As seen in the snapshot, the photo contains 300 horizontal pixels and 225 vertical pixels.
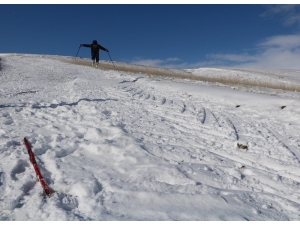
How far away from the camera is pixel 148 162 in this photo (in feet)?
13.4

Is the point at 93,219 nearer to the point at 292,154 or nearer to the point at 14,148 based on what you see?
→ the point at 14,148

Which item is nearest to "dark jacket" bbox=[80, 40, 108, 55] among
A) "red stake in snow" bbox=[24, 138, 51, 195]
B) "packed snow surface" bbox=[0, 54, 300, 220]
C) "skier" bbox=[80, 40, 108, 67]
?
"skier" bbox=[80, 40, 108, 67]

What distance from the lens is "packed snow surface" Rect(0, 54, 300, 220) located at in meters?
3.03

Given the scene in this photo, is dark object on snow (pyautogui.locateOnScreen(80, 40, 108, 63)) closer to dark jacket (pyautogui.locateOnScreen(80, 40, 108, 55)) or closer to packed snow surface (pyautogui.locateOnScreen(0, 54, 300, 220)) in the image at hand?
dark jacket (pyautogui.locateOnScreen(80, 40, 108, 55))

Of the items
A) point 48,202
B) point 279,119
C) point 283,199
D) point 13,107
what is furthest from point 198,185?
point 13,107

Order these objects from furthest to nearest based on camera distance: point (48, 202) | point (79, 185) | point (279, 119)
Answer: point (279, 119)
point (79, 185)
point (48, 202)

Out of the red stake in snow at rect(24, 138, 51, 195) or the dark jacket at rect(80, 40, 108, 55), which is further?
the dark jacket at rect(80, 40, 108, 55)

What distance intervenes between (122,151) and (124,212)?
1.56 meters

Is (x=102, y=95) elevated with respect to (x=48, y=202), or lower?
elevated

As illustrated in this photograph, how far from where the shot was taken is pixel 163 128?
588cm

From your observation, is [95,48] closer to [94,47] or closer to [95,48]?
[95,48]

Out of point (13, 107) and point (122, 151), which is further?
point (13, 107)

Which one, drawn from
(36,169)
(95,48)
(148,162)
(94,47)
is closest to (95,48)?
(95,48)

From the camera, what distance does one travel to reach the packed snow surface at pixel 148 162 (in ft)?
9.95
